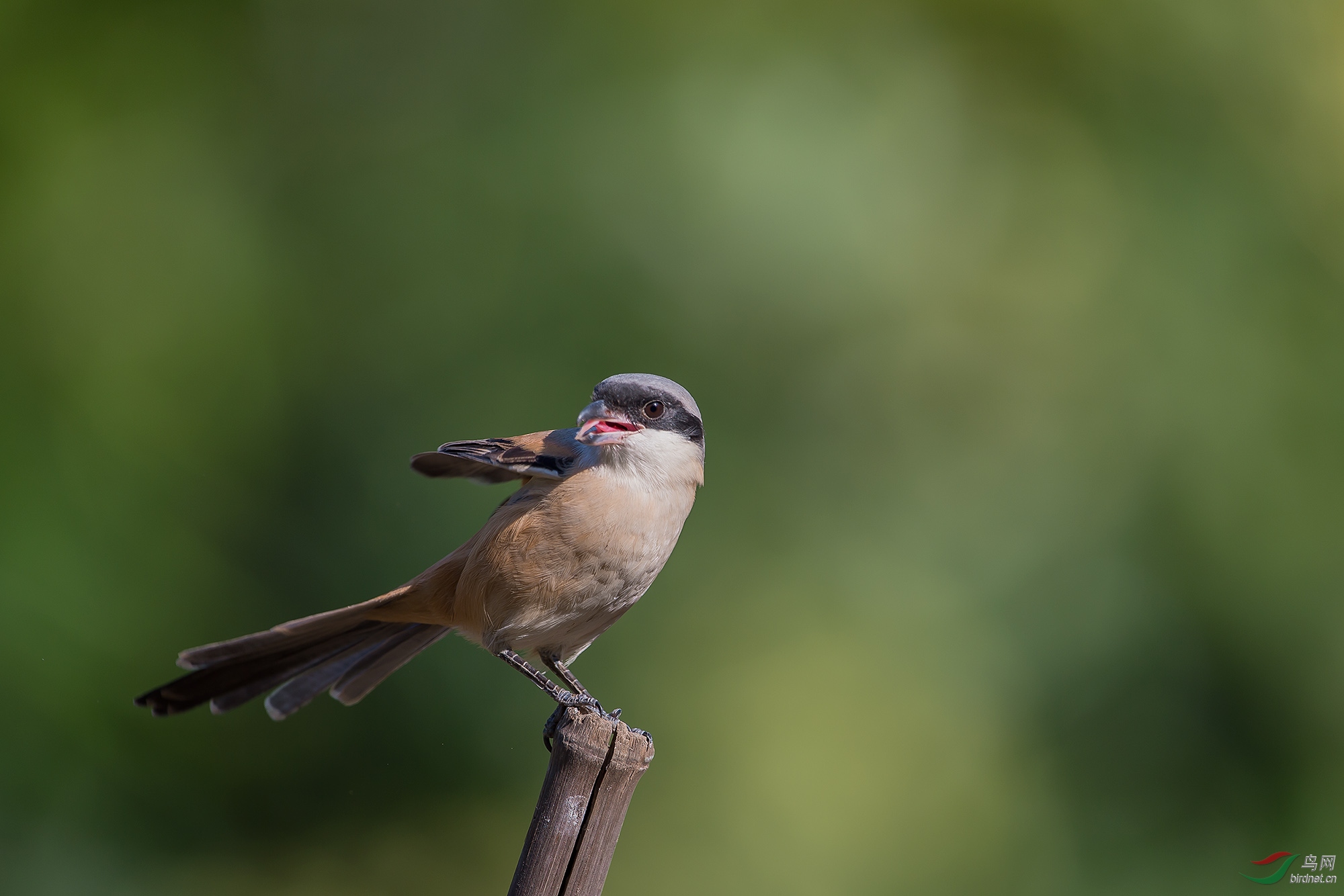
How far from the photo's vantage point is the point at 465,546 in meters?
3.15

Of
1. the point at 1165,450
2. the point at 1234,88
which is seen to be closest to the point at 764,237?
the point at 1165,450

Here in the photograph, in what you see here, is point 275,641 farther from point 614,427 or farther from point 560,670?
point 614,427

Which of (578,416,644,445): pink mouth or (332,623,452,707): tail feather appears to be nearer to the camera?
(578,416,644,445): pink mouth

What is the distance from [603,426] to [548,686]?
2.57ft

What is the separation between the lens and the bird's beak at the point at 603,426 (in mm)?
2693

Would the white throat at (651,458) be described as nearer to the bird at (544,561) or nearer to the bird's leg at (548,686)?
the bird at (544,561)

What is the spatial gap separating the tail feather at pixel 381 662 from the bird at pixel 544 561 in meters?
0.01

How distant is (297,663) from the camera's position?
327 cm

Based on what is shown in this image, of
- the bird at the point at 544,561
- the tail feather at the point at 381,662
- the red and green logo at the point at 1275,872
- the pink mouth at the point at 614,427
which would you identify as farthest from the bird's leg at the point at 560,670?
the red and green logo at the point at 1275,872

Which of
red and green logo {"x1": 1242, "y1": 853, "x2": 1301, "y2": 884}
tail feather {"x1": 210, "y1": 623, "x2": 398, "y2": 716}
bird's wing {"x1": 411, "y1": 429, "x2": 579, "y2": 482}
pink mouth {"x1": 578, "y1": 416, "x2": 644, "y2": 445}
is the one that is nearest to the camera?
pink mouth {"x1": 578, "y1": 416, "x2": 644, "y2": 445}

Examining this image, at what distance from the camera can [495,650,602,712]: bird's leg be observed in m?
2.72

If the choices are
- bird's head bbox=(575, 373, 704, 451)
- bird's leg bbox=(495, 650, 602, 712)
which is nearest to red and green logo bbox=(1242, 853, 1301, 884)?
bird's leg bbox=(495, 650, 602, 712)

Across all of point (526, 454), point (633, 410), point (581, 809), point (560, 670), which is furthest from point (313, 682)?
point (633, 410)

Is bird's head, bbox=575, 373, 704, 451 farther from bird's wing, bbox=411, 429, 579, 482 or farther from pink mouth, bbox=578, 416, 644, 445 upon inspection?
bird's wing, bbox=411, 429, 579, 482
